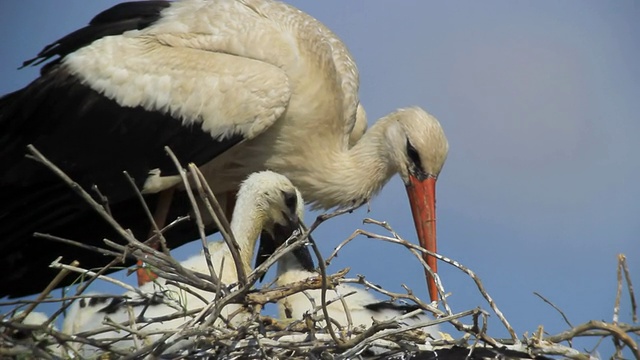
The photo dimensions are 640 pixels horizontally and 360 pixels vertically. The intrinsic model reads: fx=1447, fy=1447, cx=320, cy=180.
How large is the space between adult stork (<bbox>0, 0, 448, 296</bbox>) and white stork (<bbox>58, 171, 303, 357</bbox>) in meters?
0.43

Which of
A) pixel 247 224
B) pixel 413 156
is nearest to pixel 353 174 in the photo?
pixel 413 156

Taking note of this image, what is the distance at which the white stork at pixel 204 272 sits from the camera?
4922 mm

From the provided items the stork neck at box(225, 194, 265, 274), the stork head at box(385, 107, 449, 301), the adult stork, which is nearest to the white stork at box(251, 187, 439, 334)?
the stork neck at box(225, 194, 265, 274)

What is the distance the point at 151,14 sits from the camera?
266 inches

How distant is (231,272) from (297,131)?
123 centimetres

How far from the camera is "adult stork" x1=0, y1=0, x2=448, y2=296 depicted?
6.46 meters

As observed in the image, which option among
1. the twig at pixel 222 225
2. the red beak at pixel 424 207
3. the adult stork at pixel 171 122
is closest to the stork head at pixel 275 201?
the adult stork at pixel 171 122

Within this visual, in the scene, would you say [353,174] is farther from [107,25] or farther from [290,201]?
[107,25]

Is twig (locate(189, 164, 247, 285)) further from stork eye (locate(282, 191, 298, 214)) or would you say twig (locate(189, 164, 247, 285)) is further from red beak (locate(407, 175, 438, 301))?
red beak (locate(407, 175, 438, 301))

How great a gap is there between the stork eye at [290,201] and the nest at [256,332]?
1197 millimetres

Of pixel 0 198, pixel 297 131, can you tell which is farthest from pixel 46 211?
pixel 297 131

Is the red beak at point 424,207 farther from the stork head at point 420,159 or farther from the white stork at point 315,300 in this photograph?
the white stork at point 315,300

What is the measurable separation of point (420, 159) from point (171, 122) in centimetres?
121

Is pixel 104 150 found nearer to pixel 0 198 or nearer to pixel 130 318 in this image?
pixel 0 198
